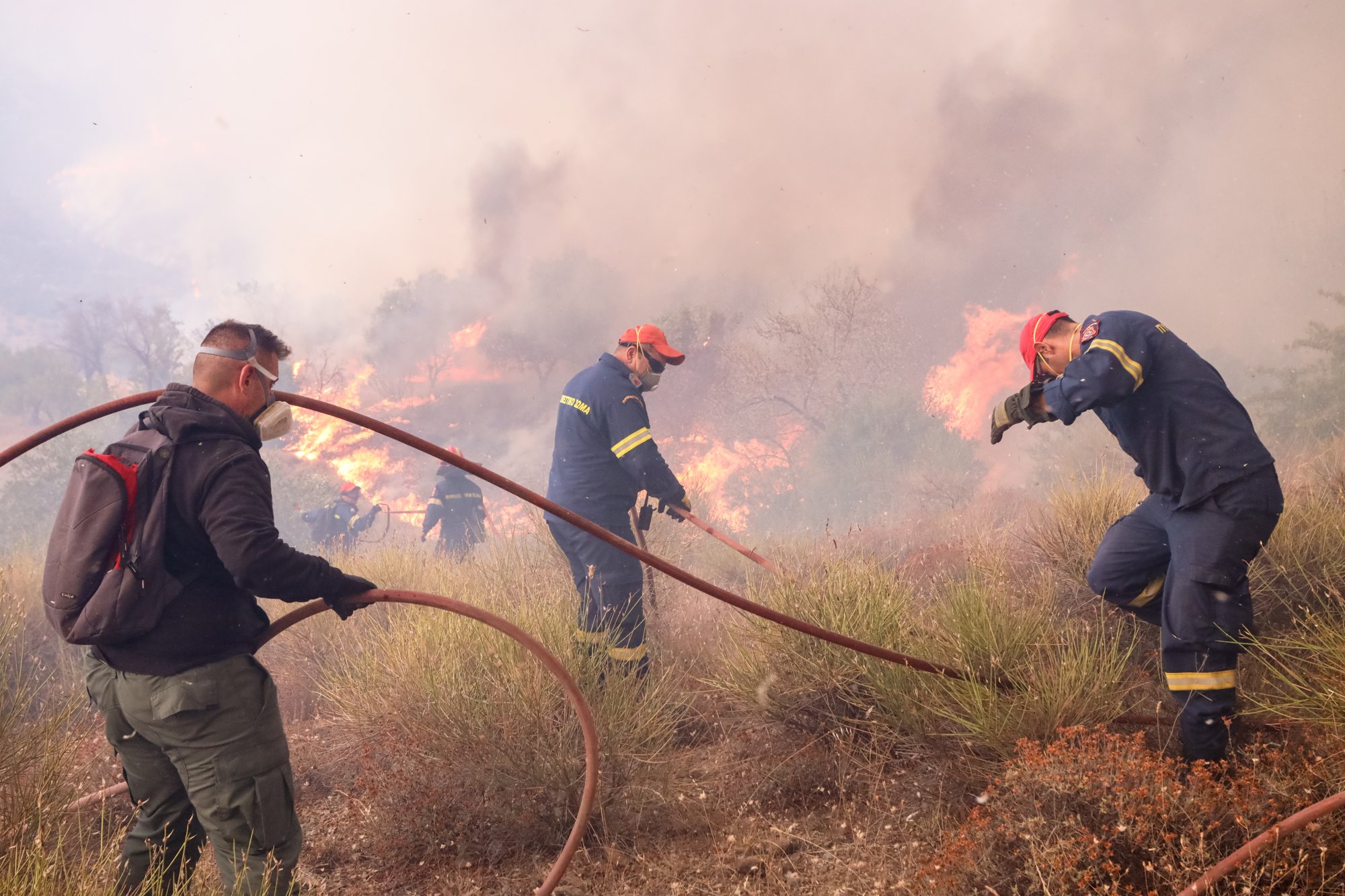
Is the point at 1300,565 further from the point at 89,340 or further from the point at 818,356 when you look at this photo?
the point at 89,340

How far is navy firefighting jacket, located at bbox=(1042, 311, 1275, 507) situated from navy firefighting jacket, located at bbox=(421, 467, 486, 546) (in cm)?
958

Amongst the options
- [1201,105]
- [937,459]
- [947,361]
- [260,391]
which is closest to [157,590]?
[260,391]

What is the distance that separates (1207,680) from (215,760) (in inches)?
138

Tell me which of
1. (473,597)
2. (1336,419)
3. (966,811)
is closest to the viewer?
(966,811)

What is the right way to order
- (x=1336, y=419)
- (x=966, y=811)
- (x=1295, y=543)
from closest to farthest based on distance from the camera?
(x=966, y=811) → (x=1295, y=543) → (x=1336, y=419)

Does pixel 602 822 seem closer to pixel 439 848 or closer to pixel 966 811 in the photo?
pixel 439 848

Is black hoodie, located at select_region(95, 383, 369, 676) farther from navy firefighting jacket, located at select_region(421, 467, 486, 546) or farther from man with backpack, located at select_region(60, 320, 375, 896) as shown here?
navy firefighting jacket, located at select_region(421, 467, 486, 546)

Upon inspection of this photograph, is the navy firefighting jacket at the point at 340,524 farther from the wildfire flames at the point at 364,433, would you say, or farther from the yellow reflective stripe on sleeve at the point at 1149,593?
the wildfire flames at the point at 364,433

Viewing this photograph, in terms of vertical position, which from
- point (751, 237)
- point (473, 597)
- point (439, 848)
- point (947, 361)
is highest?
point (751, 237)

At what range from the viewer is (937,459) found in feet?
69.9

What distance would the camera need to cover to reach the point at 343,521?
13430 mm

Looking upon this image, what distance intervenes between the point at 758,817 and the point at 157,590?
254cm

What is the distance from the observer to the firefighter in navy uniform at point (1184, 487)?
2.88 meters

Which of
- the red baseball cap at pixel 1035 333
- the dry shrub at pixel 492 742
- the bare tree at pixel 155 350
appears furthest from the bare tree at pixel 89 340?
the red baseball cap at pixel 1035 333
